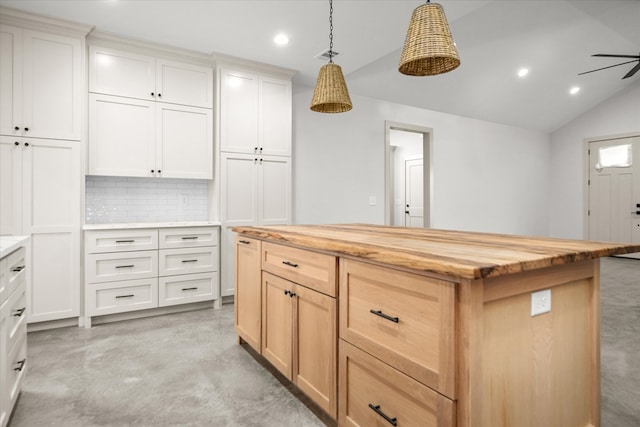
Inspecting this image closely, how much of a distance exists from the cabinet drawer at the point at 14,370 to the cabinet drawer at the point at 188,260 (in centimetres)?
153

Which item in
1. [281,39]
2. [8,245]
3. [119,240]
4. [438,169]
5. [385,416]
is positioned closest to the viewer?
[385,416]

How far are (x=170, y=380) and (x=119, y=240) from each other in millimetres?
1598

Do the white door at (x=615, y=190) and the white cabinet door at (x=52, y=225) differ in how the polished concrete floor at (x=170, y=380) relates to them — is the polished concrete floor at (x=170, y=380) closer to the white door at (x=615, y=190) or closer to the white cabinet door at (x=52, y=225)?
the white cabinet door at (x=52, y=225)

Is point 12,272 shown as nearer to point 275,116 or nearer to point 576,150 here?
point 275,116

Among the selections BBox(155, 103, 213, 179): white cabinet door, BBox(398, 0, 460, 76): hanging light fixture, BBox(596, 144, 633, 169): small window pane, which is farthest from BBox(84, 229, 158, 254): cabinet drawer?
BBox(596, 144, 633, 169): small window pane

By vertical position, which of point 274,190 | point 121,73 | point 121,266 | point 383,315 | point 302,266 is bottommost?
point 121,266

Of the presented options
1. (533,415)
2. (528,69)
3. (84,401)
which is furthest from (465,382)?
(528,69)

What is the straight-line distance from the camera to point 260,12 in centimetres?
305

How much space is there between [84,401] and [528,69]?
649 centimetres

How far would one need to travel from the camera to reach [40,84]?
9.90ft

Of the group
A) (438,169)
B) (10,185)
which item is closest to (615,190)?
(438,169)

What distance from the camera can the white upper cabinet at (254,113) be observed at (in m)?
3.84

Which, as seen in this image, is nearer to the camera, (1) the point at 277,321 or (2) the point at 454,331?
(2) the point at 454,331

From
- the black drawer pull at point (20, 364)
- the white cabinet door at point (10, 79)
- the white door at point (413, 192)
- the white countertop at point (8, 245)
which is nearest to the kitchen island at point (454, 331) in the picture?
the white countertop at point (8, 245)
